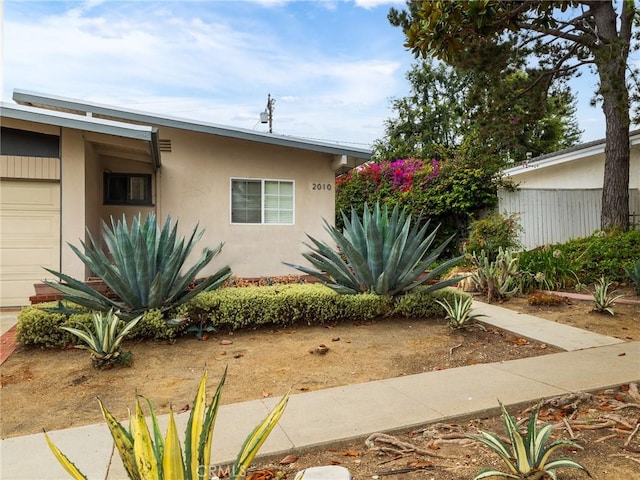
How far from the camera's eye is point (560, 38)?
37.1 ft

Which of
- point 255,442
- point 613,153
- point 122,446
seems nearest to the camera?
point 122,446

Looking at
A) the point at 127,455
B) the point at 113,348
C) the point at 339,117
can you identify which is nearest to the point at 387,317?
the point at 113,348

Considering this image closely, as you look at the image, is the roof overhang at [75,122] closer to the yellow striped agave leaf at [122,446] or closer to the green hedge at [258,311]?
the green hedge at [258,311]

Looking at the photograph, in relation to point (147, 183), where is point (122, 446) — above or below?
below

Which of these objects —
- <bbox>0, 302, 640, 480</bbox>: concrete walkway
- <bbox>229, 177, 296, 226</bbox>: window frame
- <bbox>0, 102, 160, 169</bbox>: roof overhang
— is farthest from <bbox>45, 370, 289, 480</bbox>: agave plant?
<bbox>229, 177, 296, 226</bbox>: window frame

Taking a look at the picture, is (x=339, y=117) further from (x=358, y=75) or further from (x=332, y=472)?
(x=332, y=472)

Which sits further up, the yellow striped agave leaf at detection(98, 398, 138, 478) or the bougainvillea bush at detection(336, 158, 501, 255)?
the bougainvillea bush at detection(336, 158, 501, 255)

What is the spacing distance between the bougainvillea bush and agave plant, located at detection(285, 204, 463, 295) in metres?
5.86

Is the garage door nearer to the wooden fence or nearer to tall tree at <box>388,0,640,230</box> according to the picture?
tall tree at <box>388,0,640,230</box>

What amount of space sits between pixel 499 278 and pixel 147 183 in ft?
25.4

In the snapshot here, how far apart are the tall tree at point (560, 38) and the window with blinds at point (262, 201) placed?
428 centimetres

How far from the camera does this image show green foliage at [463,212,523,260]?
11859mm

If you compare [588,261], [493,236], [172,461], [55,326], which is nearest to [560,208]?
[493,236]

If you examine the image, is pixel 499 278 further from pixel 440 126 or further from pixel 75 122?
pixel 440 126
